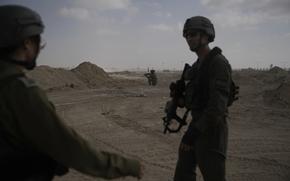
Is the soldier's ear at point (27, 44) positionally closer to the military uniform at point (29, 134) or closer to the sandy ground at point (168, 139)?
the military uniform at point (29, 134)

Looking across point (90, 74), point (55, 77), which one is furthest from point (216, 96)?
point (90, 74)

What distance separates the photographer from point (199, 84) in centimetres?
312

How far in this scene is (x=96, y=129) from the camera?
405 inches

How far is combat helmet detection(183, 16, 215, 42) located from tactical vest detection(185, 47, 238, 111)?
200 millimetres

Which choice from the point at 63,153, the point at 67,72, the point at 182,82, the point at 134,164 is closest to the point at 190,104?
the point at 182,82

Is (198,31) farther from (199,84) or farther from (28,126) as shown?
(28,126)

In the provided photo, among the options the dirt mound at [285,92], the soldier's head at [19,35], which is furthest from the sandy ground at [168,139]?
the dirt mound at [285,92]

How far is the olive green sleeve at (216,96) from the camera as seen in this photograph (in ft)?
9.87

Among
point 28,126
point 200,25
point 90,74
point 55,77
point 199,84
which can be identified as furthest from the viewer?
point 90,74

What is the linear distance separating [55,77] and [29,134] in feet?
109

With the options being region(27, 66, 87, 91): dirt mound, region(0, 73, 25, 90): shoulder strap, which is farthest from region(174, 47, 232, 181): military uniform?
region(27, 66, 87, 91): dirt mound

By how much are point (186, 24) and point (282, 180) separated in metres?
3.67

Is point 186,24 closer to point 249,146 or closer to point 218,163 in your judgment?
point 218,163

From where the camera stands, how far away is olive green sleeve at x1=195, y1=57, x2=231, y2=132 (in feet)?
9.87
